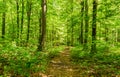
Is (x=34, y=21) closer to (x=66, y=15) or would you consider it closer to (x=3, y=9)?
(x=66, y=15)

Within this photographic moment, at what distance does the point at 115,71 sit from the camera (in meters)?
11.0

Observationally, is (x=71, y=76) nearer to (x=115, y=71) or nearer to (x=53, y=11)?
(x=115, y=71)

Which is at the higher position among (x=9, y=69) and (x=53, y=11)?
(x=53, y=11)

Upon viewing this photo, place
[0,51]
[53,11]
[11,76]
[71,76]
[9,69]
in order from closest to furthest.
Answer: [11,76] → [9,69] → [71,76] → [0,51] → [53,11]

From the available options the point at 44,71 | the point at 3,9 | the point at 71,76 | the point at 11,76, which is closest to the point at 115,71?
the point at 71,76

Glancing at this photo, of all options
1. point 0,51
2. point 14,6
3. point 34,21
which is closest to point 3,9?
point 14,6

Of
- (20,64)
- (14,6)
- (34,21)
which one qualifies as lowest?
(20,64)

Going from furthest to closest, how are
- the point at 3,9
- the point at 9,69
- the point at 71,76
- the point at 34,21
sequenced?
the point at 34,21
the point at 3,9
the point at 71,76
the point at 9,69

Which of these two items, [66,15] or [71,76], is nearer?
[71,76]

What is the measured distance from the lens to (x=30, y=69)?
10.6m

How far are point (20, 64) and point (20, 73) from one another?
1.36 meters

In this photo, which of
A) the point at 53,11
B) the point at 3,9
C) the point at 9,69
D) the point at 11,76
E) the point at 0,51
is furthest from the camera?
the point at 53,11

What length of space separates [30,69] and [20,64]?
2.49ft

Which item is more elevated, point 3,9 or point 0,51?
point 3,9
